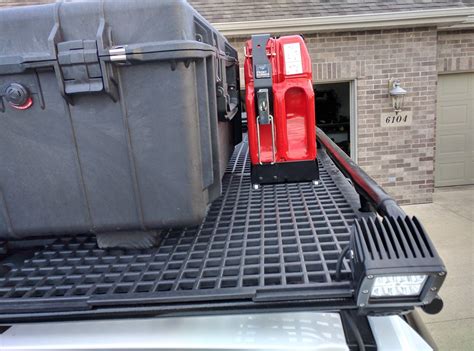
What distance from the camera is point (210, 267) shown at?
1.40m

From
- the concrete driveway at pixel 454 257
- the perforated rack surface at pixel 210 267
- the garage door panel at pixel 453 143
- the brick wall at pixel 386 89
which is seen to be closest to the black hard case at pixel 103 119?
the perforated rack surface at pixel 210 267

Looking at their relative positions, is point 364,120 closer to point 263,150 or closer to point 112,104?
point 263,150

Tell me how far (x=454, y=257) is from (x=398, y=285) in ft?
14.8

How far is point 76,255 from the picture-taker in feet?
5.28

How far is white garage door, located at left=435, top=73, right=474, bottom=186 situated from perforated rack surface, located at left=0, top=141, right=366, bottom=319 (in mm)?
6768

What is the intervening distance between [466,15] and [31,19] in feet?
23.0

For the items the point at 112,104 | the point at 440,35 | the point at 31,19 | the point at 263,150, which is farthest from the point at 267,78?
the point at 440,35

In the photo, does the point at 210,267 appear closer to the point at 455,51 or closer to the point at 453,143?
the point at 455,51

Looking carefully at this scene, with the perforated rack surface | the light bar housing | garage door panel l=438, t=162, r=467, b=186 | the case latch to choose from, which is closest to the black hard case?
the case latch

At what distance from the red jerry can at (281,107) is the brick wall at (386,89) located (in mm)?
4556

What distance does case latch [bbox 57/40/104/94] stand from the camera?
4.14 feet

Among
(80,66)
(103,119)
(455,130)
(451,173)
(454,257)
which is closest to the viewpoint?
(80,66)

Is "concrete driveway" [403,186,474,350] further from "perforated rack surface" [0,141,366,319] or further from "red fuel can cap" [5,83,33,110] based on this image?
"red fuel can cap" [5,83,33,110]

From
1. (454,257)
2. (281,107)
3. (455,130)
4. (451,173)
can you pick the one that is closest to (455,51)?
(455,130)
